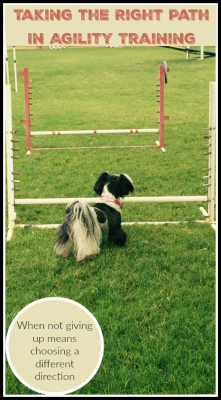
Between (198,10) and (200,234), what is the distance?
2.35 m

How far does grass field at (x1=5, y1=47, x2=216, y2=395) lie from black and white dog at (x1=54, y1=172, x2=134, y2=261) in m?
0.12

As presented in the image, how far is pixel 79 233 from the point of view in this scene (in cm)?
370

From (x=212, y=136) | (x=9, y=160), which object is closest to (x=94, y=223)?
(x=9, y=160)

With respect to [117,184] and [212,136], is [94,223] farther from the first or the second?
[212,136]

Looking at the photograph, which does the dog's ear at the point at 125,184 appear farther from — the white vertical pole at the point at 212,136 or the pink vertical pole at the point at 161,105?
the pink vertical pole at the point at 161,105

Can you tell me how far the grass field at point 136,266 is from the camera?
2641 mm

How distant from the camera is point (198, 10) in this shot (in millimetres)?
4379

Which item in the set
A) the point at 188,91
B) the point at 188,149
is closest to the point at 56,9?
the point at 188,149

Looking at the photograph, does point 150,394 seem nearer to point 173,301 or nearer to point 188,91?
point 173,301

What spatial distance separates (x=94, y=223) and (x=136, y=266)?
54cm

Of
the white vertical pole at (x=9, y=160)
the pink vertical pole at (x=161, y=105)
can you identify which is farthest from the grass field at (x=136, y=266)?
the pink vertical pole at (x=161, y=105)

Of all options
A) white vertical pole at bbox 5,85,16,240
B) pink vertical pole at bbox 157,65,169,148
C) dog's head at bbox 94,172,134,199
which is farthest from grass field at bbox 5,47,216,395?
dog's head at bbox 94,172,134,199

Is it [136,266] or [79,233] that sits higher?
[79,233]

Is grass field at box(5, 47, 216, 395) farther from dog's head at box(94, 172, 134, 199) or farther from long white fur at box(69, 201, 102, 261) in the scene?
dog's head at box(94, 172, 134, 199)
